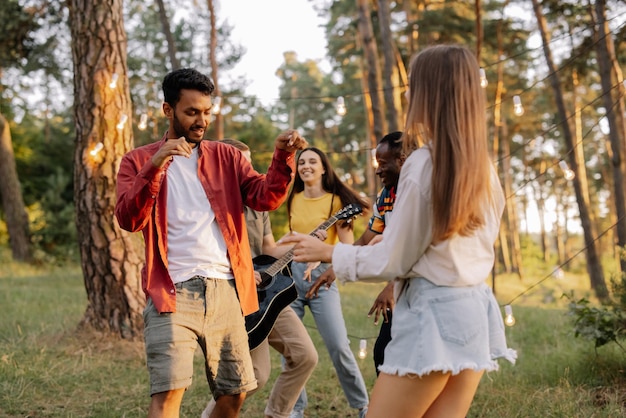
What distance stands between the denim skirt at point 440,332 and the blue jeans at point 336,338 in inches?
97.7

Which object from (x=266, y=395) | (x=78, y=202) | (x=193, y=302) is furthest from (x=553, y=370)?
(x=78, y=202)

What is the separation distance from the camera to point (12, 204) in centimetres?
1803

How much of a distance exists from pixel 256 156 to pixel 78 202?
1460 cm

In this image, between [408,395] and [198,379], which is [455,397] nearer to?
[408,395]

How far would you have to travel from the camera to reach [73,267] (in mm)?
18938

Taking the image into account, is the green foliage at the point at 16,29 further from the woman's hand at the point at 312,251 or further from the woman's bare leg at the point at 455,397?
the woman's bare leg at the point at 455,397

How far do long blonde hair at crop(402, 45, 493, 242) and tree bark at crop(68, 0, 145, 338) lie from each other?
534 cm

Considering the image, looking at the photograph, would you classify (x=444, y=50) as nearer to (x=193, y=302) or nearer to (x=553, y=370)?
(x=193, y=302)

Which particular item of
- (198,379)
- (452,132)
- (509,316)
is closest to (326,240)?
(509,316)

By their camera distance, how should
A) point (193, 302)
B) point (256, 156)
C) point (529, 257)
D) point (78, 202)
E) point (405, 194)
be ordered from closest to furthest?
point (405, 194) → point (193, 302) → point (78, 202) → point (256, 156) → point (529, 257)

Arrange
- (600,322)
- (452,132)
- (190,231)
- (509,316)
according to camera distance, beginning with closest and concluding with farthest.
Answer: (452,132)
(190,231)
(600,322)
(509,316)

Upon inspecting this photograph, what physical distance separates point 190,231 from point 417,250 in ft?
4.18

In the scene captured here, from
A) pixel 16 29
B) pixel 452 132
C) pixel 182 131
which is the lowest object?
pixel 452 132

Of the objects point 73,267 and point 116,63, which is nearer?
point 116,63
